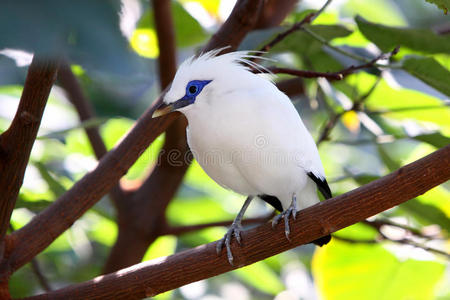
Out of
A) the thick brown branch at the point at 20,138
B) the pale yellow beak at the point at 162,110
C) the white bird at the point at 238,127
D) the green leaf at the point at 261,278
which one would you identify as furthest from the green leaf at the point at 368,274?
the thick brown branch at the point at 20,138

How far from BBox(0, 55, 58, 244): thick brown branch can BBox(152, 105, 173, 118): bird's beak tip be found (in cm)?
42

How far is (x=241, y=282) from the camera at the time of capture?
12.3ft

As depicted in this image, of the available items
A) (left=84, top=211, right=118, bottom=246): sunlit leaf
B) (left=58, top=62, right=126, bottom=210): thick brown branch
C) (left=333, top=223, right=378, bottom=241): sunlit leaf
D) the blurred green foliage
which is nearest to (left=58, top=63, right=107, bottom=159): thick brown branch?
(left=58, top=62, right=126, bottom=210): thick brown branch

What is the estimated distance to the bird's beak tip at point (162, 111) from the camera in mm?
1904

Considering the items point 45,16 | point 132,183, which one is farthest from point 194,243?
point 45,16

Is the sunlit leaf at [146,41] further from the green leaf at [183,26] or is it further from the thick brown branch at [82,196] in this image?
the thick brown branch at [82,196]

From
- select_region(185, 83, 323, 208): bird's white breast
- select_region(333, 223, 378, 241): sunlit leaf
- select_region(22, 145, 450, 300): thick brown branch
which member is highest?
select_region(333, 223, 378, 241): sunlit leaf

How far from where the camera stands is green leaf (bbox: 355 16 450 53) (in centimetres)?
213

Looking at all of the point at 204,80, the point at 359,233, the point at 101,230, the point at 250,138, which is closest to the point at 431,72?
the point at 250,138

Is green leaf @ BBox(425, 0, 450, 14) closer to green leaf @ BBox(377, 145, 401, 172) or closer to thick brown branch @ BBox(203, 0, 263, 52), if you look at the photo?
thick brown branch @ BBox(203, 0, 263, 52)

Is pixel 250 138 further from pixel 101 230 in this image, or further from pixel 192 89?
pixel 101 230

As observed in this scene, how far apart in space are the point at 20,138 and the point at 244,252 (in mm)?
750

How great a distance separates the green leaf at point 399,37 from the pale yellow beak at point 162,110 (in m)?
0.79

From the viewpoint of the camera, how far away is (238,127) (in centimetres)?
186
